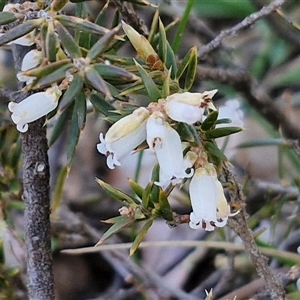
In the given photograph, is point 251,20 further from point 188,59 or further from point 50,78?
point 50,78

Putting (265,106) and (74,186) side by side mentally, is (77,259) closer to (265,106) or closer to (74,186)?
(74,186)

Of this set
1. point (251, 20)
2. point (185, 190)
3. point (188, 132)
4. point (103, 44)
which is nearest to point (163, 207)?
point (188, 132)

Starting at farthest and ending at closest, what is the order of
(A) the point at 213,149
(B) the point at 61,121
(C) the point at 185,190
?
(C) the point at 185,190
(B) the point at 61,121
(A) the point at 213,149

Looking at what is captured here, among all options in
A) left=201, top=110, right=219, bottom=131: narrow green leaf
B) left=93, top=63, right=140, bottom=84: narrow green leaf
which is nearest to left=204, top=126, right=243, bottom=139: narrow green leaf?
left=201, top=110, right=219, bottom=131: narrow green leaf

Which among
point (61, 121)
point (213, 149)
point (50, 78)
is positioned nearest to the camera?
point (50, 78)

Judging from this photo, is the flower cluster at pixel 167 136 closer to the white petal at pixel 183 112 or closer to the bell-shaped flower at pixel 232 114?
the white petal at pixel 183 112

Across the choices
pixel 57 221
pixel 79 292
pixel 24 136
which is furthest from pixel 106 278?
pixel 24 136
